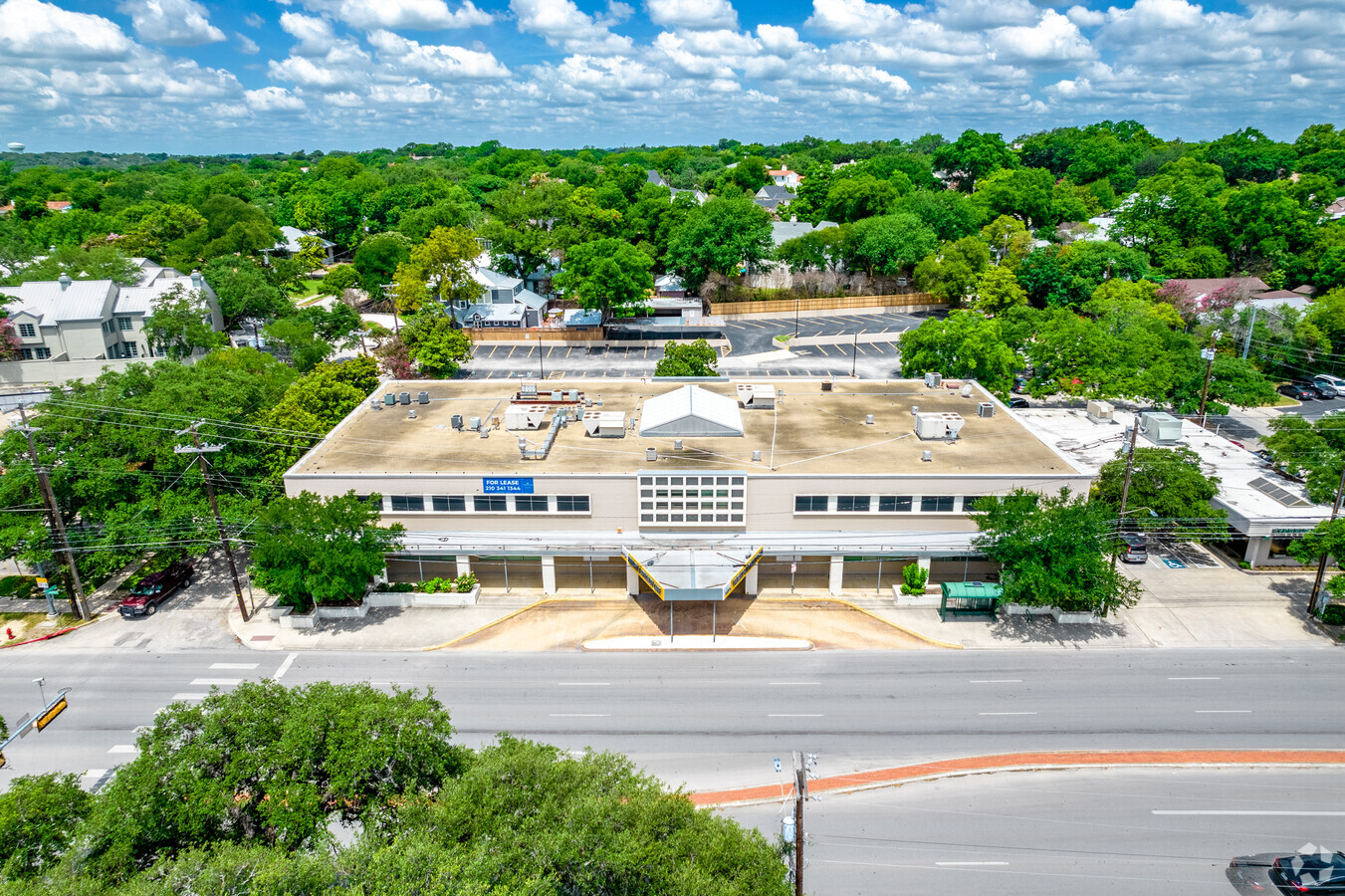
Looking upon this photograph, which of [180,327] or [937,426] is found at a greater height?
[180,327]

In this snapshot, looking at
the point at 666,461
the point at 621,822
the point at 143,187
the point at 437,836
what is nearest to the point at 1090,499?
the point at 666,461

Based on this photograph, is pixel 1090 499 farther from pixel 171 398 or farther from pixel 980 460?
pixel 171 398

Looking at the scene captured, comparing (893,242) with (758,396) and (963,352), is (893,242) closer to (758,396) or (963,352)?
(963,352)

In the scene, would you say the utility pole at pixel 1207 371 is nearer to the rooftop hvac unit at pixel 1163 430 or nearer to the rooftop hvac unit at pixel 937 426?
the rooftop hvac unit at pixel 1163 430

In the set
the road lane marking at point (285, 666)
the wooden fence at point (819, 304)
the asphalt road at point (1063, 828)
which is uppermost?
the wooden fence at point (819, 304)

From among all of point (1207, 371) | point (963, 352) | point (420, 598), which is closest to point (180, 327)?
point (420, 598)

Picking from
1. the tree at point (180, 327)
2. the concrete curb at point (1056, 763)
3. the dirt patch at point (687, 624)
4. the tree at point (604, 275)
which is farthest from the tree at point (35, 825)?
the tree at point (604, 275)

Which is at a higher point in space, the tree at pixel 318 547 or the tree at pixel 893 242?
the tree at pixel 893 242

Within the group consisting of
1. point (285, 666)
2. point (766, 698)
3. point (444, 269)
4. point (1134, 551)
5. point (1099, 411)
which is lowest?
point (766, 698)
